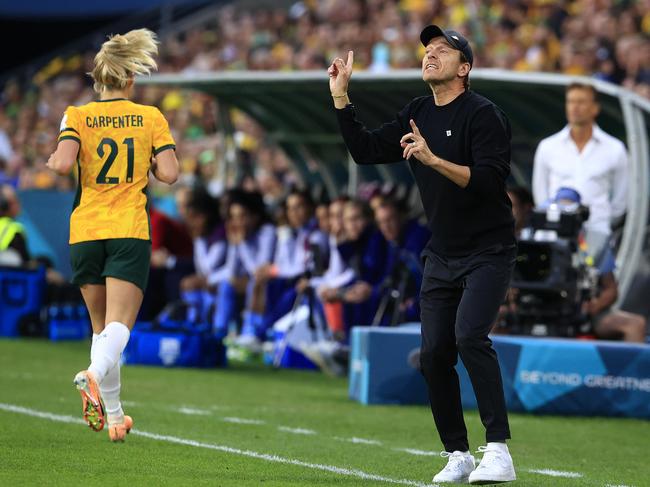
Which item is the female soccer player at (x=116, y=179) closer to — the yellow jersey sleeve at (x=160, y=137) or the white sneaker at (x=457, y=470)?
the yellow jersey sleeve at (x=160, y=137)

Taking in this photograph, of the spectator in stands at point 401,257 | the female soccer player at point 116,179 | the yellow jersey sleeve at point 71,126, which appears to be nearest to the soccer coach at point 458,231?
the female soccer player at point 116,179

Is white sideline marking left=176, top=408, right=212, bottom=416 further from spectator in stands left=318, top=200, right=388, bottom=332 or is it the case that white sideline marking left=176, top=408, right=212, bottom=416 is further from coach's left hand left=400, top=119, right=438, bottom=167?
spectator in stands left=318, top=200, right=388, bottom=332

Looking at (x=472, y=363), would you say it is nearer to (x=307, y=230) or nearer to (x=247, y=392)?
(x=247, y=392)

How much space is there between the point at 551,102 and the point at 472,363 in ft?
26.1

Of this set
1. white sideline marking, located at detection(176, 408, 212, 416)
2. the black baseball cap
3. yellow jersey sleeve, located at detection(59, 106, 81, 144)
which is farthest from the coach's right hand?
white sideline marking, located at detection(176, 408, 212, 416)

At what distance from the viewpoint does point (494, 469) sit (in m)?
6.41

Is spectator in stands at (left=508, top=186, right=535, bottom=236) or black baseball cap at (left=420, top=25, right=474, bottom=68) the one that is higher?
black baseball cap at (left=420, top=25, right=474, bottom=68)

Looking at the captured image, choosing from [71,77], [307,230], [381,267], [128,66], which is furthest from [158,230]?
[71,77]

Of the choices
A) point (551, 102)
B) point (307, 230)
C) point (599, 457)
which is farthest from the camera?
point (307, 230)

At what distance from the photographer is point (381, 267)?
14539mm

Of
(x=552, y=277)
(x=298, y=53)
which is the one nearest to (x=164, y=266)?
(x=552, y=277)

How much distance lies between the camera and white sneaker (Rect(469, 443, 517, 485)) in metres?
6.41

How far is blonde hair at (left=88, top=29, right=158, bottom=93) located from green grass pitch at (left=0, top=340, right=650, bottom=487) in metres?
2.00

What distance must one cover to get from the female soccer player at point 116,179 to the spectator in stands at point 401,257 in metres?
5.91
